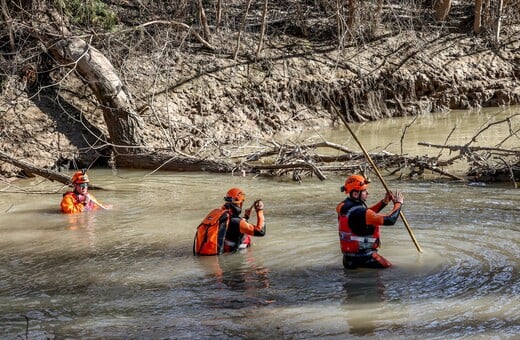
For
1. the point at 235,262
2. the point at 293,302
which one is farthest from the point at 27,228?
the point at 293,302

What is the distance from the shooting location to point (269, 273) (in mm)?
9500

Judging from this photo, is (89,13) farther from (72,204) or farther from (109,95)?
(72,204)

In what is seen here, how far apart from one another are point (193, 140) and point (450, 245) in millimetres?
10119

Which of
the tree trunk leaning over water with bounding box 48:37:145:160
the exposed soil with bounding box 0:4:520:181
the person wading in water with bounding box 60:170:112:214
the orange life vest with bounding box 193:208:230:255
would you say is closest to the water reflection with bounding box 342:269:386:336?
Answer: the orange life vest with bounding box 193:208:230:255

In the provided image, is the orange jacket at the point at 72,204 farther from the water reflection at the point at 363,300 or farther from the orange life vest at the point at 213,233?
the water reflection at the point at 363,300

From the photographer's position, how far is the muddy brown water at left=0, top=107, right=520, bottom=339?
7.62 metres

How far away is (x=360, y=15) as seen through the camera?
899 inches

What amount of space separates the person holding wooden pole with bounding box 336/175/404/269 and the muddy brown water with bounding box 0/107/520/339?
173 millimetres

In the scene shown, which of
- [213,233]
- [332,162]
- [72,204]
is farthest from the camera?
[332,162]

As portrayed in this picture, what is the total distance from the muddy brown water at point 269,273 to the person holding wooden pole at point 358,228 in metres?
0.17

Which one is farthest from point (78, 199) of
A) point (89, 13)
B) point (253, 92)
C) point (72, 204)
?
point (253, 92)

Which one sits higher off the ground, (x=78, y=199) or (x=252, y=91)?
(x=252, y=91)

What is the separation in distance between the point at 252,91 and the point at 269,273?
12.6 metres

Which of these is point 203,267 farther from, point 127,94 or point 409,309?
point 127,94
